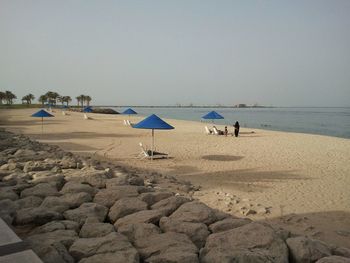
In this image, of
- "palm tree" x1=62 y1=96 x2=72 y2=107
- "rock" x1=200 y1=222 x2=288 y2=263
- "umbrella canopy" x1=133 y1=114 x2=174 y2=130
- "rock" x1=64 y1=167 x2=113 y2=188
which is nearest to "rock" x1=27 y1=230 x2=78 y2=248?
"rock" x1=200 y1=222 x2=288 y2=263

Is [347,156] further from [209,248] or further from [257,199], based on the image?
[209,248]

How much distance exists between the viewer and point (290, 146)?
17.1m

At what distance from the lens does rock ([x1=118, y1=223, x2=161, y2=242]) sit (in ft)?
12.1

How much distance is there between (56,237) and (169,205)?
1.70m

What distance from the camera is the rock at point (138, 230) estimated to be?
146 inches

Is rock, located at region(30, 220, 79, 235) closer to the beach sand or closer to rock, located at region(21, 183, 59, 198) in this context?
rock, located at region(21, 183, 59, 198)

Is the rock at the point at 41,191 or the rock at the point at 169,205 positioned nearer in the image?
the rock at the point at 169,205

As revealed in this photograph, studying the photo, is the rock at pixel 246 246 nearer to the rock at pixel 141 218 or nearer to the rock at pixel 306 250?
the rock at pixel 306 250

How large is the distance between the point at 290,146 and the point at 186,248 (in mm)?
15067

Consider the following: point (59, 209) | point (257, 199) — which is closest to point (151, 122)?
point (257, 199)

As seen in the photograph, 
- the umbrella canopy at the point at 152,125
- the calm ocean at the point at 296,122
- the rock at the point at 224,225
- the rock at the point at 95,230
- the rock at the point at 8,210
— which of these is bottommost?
the calm ocean at the point at 296,122

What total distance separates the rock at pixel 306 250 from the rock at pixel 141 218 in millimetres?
1656

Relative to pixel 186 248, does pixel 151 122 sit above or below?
above

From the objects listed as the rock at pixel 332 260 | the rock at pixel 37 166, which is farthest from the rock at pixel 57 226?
the rock at pixel 37 166
